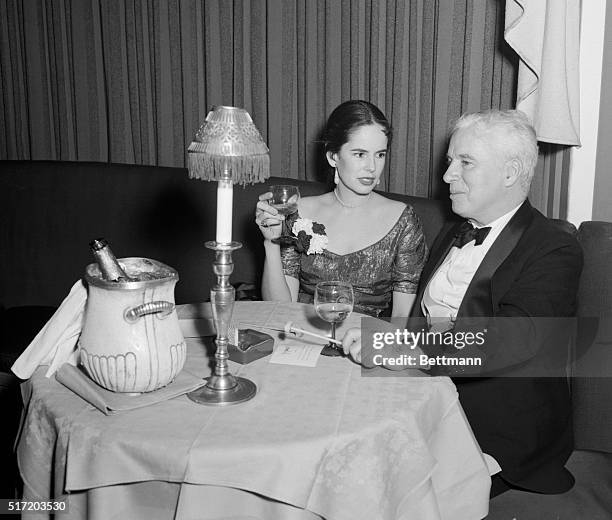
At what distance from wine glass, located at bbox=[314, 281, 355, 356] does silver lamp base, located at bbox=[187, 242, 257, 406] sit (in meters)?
0.31

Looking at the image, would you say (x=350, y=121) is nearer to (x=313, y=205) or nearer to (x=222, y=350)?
(x=313, y=205)

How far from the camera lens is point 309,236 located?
109 inches

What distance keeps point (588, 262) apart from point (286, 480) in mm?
1363

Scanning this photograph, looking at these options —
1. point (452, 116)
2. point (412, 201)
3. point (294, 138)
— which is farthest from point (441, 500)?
point (294, 138)

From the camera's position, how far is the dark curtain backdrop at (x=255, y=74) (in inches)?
124

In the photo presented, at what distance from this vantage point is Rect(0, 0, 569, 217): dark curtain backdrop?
3.16 meters

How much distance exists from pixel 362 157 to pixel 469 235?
1.96 ft

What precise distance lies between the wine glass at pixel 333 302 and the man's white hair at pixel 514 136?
804 mm

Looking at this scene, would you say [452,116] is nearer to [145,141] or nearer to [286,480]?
[145,141]

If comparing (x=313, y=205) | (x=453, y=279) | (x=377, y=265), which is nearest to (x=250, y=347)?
(x=453, y=279)

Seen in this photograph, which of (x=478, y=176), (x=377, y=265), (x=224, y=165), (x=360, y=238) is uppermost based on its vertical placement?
(x=224, y=165)

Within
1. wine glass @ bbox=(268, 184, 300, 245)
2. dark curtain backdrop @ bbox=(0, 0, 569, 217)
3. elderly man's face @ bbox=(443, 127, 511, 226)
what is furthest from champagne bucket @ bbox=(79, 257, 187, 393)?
dark curtain backdrop @ bbox=(0, 0, 569, 217)

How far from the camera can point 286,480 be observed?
1348 mm

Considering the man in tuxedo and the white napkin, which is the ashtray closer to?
the man in tuxedo
